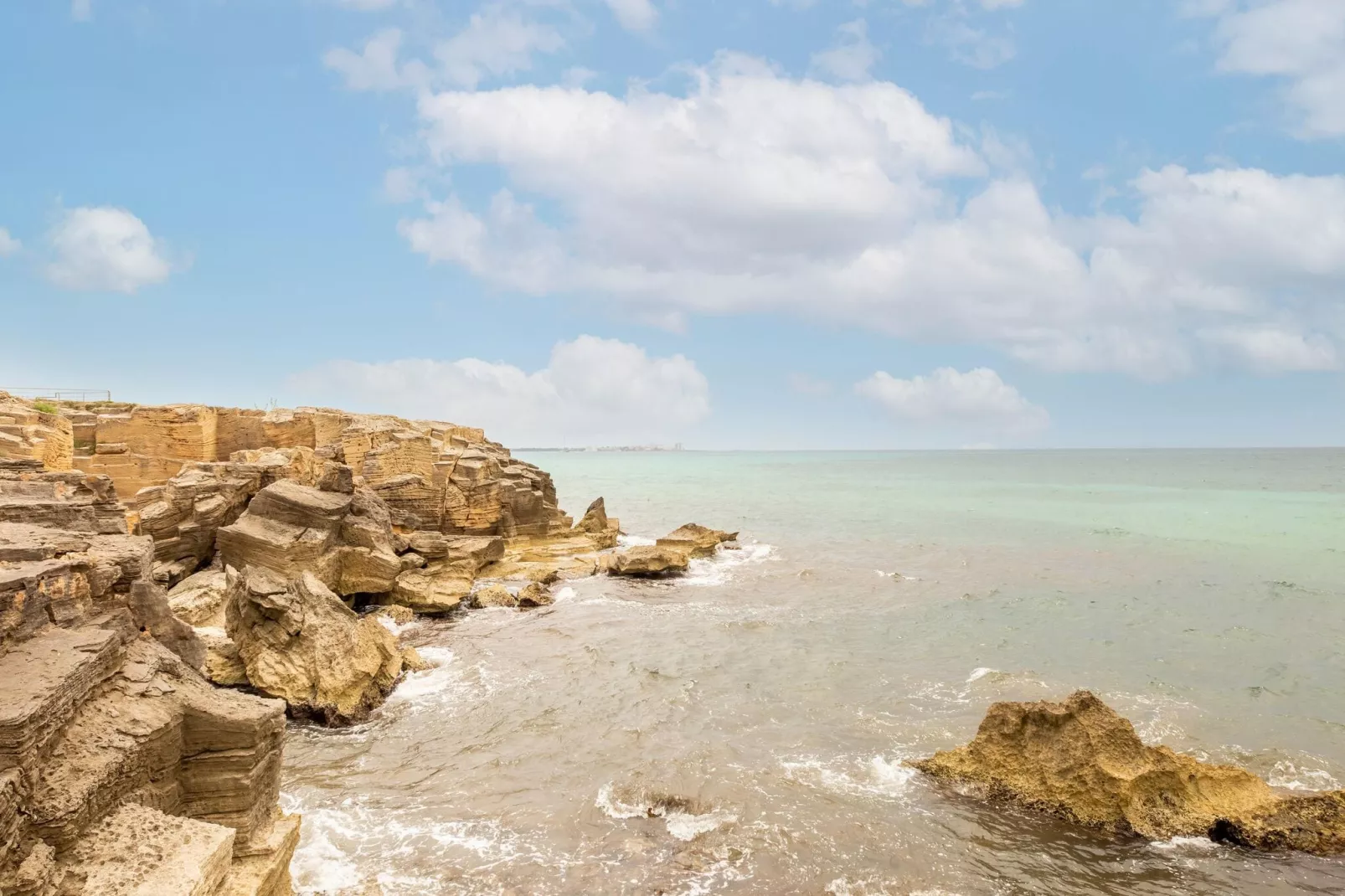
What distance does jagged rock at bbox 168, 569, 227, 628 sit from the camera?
561 inches

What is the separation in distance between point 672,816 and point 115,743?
6.31m

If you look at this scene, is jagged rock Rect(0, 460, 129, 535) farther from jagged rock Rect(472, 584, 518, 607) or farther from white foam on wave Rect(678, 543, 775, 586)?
A: white foam on wave Rect(678, 543, 775, 586)

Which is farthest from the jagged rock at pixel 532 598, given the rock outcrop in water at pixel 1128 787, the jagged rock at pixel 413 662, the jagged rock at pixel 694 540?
the rock outcrop in water at pixel 1128 787

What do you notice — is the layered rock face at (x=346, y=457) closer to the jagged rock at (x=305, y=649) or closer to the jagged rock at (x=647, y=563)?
the jagged rock at (x=647, y=563)

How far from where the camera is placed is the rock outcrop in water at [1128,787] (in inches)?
336

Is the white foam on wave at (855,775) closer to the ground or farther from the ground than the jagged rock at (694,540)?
closer to the ground

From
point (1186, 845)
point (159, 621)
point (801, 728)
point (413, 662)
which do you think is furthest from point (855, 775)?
point (159, 621)

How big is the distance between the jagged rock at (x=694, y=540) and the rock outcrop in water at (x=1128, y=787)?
1848 centimetres

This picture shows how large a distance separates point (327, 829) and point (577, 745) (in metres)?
3.87

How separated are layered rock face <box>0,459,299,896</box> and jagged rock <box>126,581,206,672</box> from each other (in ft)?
0.04

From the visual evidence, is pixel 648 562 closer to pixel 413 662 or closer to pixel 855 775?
pixel 413 662

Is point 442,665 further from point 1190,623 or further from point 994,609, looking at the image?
point 1190,623

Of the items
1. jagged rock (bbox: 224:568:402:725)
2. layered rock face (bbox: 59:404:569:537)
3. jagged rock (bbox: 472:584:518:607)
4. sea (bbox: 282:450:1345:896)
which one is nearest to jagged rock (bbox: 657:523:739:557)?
sea (bbox: 282:450:1345:896)

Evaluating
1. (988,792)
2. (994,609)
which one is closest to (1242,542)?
(994,609)
